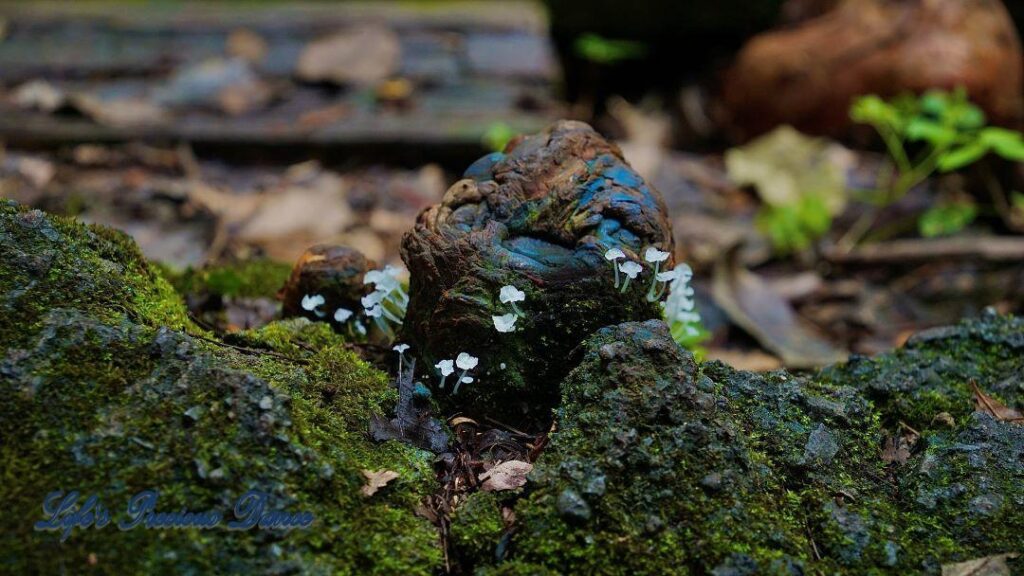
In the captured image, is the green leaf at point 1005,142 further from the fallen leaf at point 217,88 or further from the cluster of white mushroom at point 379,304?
the fallen leaf at point 217,88

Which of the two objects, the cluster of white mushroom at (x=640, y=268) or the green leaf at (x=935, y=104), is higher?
the cluster of white mushroom at (x=640, y=268)

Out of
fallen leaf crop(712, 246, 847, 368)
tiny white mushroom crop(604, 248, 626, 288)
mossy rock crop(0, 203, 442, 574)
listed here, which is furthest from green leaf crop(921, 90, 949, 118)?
mossy rock crop(0, 203, 442, 574)

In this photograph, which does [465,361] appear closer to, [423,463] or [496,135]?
[423,463]

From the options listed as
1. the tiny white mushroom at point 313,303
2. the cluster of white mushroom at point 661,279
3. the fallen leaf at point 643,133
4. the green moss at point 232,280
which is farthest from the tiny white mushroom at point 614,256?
the fallen leaf at point 643,133

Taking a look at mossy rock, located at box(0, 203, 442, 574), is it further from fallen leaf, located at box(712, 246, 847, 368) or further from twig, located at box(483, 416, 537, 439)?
fallen leaf, located at box(712, 246, 847, 368)

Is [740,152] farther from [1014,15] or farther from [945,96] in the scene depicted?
[1014,15]

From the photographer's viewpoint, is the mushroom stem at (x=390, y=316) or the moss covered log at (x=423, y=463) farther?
the mushroom stem at (x=390, y=316)

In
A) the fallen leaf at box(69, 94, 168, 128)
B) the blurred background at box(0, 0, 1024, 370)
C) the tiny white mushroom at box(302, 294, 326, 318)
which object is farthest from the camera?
the fallen leaf at box(69, 94, 168, 128)
